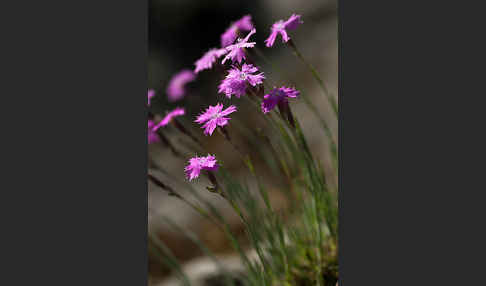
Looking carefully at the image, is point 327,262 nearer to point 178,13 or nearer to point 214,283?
point 214,283

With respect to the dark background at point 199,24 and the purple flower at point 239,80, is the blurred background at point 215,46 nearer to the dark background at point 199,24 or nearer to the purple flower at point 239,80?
the dark background at point 199,24

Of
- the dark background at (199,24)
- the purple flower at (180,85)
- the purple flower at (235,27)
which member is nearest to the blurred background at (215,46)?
the dark background at (199,24)

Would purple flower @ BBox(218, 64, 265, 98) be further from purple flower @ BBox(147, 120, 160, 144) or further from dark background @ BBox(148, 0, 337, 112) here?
dark background @ BBox(148, 0, 337, 112)

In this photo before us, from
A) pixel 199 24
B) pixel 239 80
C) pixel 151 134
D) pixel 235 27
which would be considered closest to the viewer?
pixel 239 80

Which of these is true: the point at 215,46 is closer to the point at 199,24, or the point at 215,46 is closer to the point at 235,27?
the point at 199,24

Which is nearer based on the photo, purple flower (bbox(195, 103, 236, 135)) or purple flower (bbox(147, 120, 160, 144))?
purple flower (bbox(195, 103, 236, 135))

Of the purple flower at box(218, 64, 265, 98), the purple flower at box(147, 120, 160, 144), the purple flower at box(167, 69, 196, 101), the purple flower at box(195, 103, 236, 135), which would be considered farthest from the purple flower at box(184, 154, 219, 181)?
the purple flower at box(167, 69, 196, 101)

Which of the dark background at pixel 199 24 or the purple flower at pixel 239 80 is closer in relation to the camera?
the purple flower at pixel 239 80

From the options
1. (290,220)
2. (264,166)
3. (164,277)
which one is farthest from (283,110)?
(264,166)

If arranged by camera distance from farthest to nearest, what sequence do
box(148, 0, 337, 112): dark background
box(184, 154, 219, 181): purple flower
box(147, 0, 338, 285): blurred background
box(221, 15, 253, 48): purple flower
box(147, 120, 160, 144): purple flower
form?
box(148, 0, 337, 112): dark background, box(147, 0, 338, 285): blurred background, box(147, 120, 160, 144): purple flower, box(221, 15, 253, 48): purple flower, box(184, 154, 219, 181): purple flower

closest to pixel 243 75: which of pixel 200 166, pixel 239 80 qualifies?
pixel 239 80

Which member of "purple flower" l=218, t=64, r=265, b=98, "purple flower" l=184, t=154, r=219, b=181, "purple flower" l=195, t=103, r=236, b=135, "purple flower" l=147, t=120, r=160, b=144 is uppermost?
"purple flower" l=147, t=120, r=160, b=144
